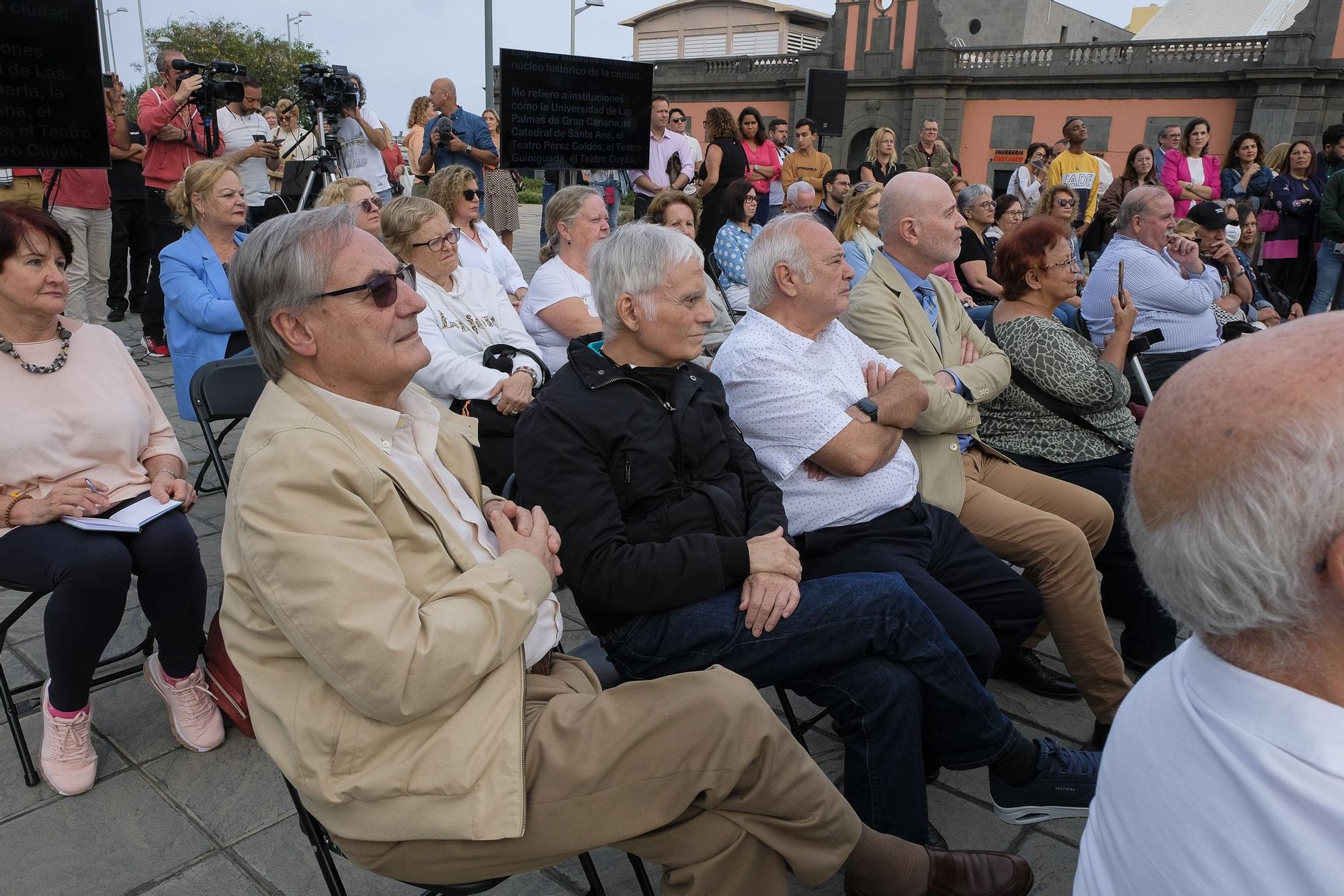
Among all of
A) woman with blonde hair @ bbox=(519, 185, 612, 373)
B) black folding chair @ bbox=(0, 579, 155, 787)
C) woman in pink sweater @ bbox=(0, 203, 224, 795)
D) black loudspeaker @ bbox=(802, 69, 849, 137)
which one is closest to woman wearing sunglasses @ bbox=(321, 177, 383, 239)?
woman with blonde hair @ bbox=(519, 185, 612, 373)

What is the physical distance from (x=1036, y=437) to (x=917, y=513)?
1.04 m

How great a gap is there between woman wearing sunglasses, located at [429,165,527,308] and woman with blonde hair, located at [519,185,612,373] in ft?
1.74

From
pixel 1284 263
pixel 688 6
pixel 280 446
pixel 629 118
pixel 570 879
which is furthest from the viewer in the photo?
pixel 688 6

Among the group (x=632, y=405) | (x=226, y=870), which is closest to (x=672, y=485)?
(x=632, y=405)

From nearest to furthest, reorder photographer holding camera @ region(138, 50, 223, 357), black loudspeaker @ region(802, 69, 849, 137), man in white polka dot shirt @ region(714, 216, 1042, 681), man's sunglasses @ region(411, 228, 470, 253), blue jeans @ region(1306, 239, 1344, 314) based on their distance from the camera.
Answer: man in white polka dot shirt @ region(714, 216, 1042, 681) < man's sunglasses @ region(411, 228, 470, 253) < photographer holding camera @ region(138, 50, 223, 357) < blue jeans @ region(1306, 239, 1344, 314) < black loudspeaker @ region(802, 69, 849, 137)

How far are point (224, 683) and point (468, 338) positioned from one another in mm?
1813

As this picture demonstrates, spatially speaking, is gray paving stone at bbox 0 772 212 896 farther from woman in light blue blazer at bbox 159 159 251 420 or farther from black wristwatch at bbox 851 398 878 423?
black wristwatch at bbox 851 398 878 423

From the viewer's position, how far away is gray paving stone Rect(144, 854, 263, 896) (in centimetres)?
226

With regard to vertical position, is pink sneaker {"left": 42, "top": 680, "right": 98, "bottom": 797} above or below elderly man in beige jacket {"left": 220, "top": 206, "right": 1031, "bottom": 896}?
below

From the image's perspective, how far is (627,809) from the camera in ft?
5.49

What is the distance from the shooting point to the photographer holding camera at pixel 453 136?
8.66 metres

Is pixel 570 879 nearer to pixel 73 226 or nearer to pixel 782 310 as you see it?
pixel 782 310

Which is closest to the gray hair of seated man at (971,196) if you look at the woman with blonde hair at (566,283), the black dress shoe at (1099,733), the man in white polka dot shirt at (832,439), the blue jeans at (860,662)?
the woman with blonde hair at (566,283)

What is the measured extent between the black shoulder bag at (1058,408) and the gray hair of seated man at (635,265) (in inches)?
62.2
